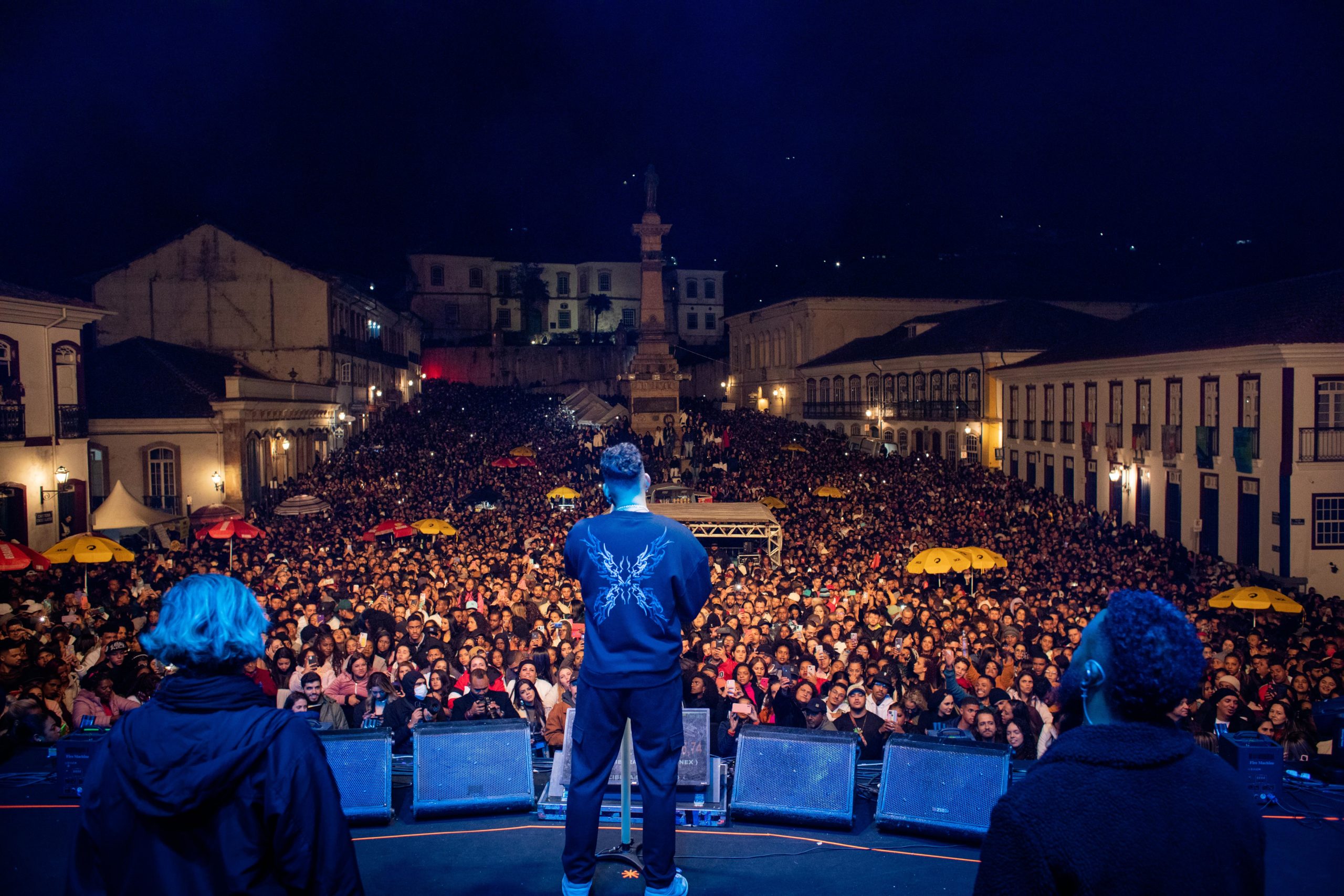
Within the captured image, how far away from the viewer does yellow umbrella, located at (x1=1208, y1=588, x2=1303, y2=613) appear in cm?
1364

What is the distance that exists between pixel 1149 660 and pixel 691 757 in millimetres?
3796

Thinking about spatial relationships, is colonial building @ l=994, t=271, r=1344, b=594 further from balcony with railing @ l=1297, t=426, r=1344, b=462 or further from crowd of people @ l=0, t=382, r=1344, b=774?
crowd of people @ l=0, t=382, r=1344, b=774

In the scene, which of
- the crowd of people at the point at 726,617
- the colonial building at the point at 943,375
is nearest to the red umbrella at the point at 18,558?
the crowd of people at the point at 726,617

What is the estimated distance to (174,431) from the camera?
27281mm

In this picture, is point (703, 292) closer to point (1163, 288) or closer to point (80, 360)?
point (1163, 288)

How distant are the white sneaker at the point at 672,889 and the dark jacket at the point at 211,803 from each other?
6.23 feet

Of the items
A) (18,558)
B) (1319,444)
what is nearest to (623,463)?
(18,558)

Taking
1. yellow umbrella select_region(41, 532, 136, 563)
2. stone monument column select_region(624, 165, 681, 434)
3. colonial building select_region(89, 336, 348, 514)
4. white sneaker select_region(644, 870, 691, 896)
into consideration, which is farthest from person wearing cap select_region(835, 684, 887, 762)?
stone monument column select_region(624, 165, 681, 434)

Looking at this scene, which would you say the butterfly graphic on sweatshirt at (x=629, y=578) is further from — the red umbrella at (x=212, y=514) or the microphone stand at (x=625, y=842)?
the red umbrella at (x=212, y=514)

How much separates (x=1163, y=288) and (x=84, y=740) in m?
59.6

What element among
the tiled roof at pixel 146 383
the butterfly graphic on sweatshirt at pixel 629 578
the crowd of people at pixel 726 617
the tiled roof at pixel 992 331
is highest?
the tiled roof at pixel 992 331

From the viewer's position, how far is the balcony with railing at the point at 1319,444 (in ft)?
67.7

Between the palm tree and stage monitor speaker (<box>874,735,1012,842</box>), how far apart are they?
221 feet

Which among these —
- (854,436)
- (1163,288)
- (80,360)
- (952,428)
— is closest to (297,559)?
(80,360)
